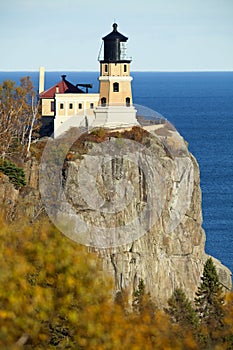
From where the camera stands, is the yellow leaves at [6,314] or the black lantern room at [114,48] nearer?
the yellow leaves at [6,314]

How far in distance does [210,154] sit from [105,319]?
8893 centimetres

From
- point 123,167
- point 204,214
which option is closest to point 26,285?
point 123,167

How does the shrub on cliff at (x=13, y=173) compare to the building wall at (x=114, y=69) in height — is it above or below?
below

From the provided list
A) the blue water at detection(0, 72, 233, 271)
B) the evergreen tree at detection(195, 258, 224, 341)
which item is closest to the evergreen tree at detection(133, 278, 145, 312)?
the evergreen tree at detection(195, 258, 224, 341)

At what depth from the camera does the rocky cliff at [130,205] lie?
4481 cm

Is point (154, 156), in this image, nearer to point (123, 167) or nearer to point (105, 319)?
point (123, 167)

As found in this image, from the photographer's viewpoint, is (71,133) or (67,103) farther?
(67,103)

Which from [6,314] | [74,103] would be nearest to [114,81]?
[74,103]

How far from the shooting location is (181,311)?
128 feet

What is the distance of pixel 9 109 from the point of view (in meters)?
50.6

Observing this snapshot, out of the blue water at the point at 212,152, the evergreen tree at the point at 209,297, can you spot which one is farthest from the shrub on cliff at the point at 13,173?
the blue water at the point at 212,152

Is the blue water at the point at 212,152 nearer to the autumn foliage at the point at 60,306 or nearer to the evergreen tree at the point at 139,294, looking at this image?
the evergreen tree at the point at 139,294

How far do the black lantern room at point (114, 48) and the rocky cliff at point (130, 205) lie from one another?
6363 millimetres

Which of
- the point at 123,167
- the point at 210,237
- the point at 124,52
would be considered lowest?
the point at 210,237
